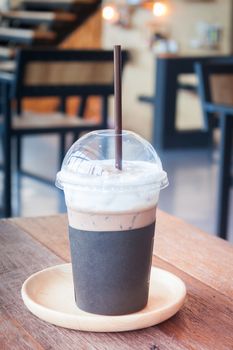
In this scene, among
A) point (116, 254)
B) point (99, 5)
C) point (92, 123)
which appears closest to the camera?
point (116, 254)

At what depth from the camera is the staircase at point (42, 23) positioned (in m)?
7.74

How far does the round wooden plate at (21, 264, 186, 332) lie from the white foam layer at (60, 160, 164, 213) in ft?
0.43

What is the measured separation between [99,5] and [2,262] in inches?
287

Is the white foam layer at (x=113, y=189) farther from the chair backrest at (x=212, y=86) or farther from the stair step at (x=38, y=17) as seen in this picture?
the stair step at (x=38, y=17)

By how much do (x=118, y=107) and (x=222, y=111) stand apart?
2105 mm

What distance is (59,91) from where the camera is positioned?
350cm

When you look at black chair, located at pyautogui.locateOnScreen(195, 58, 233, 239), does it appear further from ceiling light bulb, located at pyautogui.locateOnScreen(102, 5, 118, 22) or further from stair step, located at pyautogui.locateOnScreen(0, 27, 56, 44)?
stair step, located at pyautogui.locateOnScreen(0, 27, 56, 44)

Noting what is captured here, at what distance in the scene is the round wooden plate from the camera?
2.61 ft

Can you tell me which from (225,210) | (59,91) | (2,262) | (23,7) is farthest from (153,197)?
(23,7)

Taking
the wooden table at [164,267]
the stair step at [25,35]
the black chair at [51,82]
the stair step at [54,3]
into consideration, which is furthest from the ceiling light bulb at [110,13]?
the wooden table at [164,267]

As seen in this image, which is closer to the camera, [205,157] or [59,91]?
[59,91]

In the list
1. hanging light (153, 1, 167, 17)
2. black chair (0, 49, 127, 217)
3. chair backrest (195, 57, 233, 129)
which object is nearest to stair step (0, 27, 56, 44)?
hanging light (153, 1, 167, 17)

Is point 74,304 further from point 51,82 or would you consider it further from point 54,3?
point 54,3

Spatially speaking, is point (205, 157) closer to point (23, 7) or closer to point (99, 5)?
point (99, 5)
